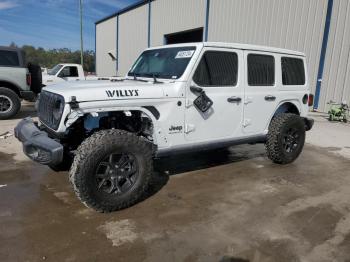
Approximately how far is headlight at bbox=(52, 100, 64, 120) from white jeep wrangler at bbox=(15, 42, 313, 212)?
0.04 feet

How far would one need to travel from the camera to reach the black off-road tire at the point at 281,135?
556 cm

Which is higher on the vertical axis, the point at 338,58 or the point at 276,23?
the point at 276,23

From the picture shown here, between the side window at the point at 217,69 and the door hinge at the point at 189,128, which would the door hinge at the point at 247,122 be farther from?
the door hinge at the point at 189,128

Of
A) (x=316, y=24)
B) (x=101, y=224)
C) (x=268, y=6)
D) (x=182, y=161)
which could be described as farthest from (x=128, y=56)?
(x=101, y=224)

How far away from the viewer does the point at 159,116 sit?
412 cm

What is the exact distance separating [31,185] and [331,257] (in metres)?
3.77

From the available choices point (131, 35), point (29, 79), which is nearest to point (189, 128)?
point (29, 79)

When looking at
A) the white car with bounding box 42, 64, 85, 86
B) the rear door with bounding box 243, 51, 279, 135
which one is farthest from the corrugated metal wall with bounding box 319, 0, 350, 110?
the white car with bounding box 42, 64, 85, 86

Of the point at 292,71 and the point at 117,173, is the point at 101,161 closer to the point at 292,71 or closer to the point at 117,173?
the point at 117,173

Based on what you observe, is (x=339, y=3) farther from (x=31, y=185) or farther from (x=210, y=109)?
(x=31, y=185)

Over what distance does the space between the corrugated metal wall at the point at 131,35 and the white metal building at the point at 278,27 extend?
1.23ft

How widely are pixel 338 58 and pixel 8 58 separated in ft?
35.2

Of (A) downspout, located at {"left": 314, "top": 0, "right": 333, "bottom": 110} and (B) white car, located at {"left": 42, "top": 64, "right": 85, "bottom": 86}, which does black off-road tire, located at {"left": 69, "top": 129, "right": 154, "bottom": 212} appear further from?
(B) white car, located at {"left": 42, "top": 64, "right": 85, "bottom": 86}

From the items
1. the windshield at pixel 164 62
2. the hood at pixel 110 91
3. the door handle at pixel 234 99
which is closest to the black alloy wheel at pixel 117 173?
the hood at pixel 110 91
